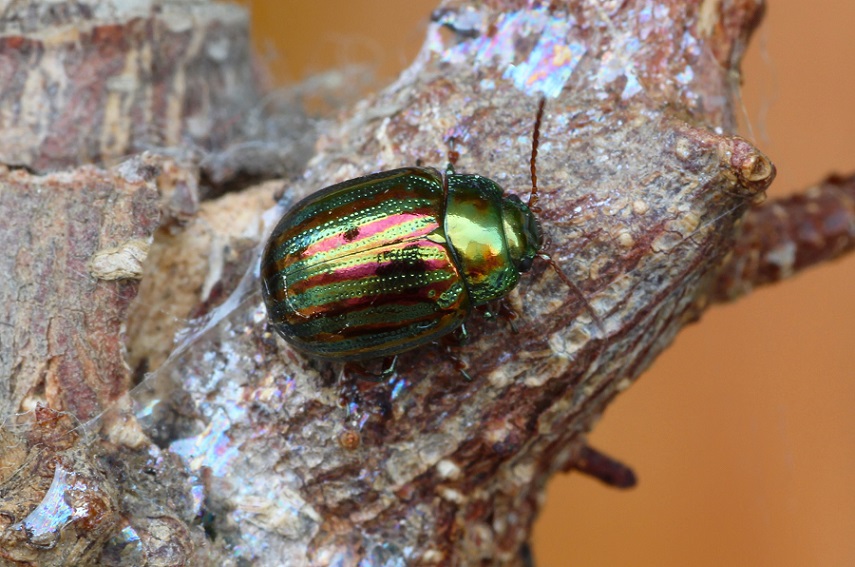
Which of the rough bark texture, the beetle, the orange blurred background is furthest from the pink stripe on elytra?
the orange blurred background

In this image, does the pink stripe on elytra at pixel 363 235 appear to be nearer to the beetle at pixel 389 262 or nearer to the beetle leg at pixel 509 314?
the beetle at pixel 389 262

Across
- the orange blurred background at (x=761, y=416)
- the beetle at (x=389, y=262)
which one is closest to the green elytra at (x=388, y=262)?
the beetle at (x=389, y=262)

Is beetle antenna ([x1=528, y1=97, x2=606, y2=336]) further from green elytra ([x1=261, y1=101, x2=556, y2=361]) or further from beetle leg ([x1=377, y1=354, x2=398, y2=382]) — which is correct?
beetle leg ([x1=377, y1=354, x2=398, y2=382])

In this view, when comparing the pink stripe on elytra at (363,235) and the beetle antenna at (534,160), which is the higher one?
the beetle antenna at (534,160)

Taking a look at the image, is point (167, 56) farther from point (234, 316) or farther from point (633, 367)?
point (633, 367)

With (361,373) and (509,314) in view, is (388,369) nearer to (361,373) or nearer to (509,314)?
(361,373)

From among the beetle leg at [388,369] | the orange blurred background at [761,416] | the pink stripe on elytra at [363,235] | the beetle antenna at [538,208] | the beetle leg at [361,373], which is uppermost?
the beetle antenna at [538,208]

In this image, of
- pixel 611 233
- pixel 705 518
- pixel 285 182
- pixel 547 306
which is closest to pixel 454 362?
pixel 547 306
